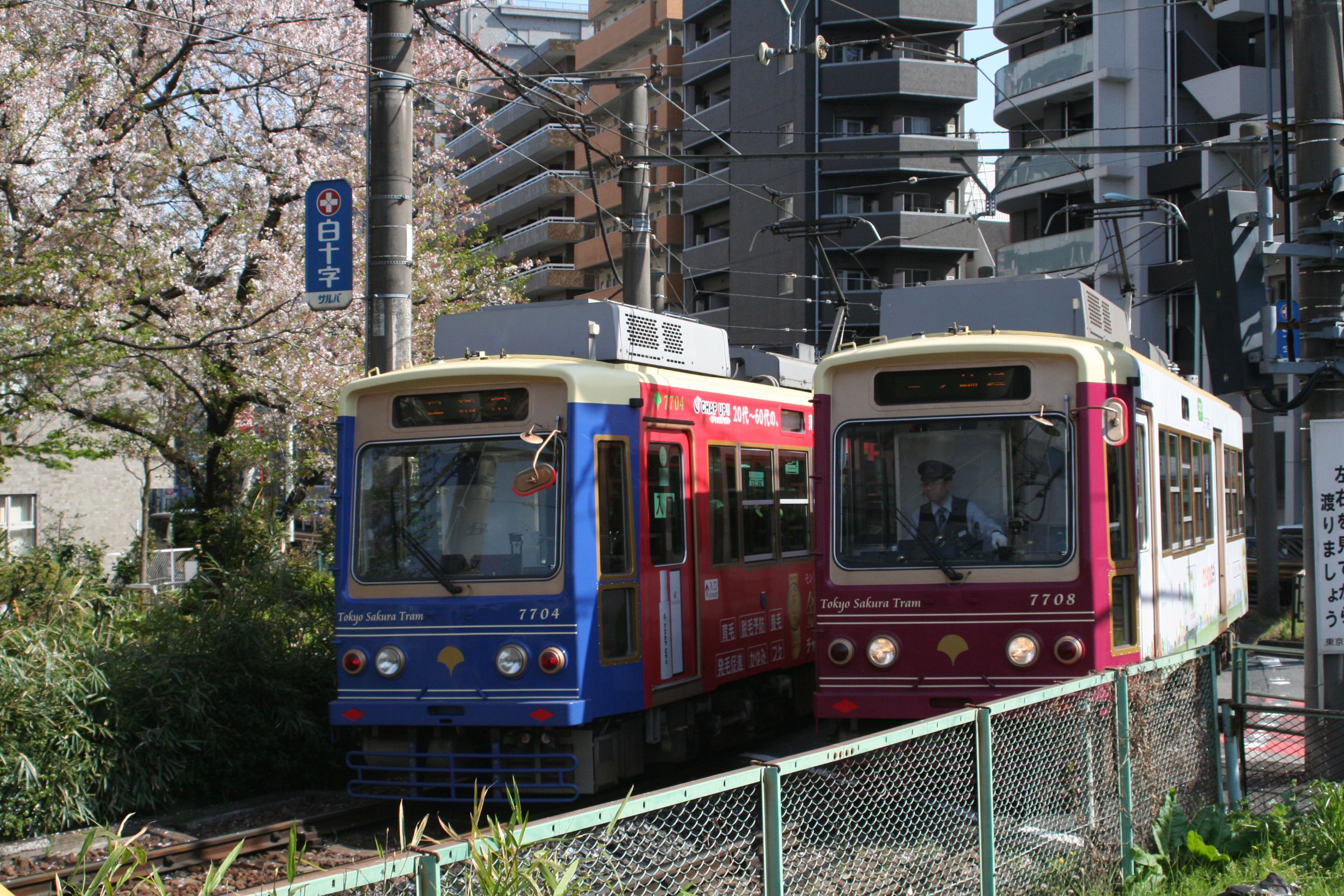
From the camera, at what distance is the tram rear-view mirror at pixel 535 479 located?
25.4 ft

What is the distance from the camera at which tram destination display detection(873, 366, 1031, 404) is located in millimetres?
7941

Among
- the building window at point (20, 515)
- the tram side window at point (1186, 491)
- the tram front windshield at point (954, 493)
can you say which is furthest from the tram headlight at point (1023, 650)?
the building window at point (20, 515)

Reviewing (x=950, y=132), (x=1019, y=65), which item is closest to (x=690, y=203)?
(x=950, y=132)

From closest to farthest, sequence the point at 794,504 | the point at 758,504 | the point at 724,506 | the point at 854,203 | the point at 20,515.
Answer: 1. the point at 724,506
2. the point at 758,504
3. the point at 794,504
4. the point at 20,515
5. the point at 854,203

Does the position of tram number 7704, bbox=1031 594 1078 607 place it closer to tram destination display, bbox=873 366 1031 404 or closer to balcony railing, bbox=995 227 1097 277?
tram destination display, bbox=873 366 1031 404

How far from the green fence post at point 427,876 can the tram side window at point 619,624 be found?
15.7ft

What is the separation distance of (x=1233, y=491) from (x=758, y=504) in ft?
22.6

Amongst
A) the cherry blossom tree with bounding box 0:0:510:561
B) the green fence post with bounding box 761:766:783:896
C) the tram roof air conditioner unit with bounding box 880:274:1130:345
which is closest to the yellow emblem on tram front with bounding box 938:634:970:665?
the tram roof air conditioner unit with bounding box 880:274:1130:345

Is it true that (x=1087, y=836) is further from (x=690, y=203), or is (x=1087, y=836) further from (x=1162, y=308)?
(x=690, y=203)

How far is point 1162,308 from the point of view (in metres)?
34.4

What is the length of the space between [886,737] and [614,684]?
11.9 ft

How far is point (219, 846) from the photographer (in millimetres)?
7762

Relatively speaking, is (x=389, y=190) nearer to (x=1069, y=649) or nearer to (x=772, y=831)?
(x=1069, y=649)

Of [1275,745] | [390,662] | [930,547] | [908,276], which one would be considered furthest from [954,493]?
[908,276]
